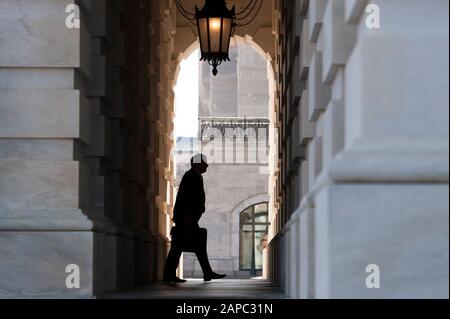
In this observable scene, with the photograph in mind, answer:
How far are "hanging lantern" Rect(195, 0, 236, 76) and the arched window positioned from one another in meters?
33.6

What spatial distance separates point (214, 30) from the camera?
13273 mm

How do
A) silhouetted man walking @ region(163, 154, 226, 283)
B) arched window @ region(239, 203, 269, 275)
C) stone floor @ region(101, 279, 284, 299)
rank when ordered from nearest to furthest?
stone floor @ region(101, 279, 284, 299) < silhouetted man walking @ region(163, 154, 226, 283) < arched window @ region(239, 203, 269, 275)

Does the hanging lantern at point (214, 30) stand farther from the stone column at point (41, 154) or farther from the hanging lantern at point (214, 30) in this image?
the stone column at point (41, 154)

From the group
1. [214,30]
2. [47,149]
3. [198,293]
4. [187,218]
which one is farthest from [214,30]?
A: [47,149]

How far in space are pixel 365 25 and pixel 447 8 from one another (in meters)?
0.37

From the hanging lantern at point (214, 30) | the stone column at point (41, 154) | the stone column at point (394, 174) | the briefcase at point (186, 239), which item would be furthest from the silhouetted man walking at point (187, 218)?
the stone column at point (394, 174)

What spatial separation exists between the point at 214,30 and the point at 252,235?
34433 millimetres

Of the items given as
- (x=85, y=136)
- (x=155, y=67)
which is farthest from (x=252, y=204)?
(x=85, y=136)

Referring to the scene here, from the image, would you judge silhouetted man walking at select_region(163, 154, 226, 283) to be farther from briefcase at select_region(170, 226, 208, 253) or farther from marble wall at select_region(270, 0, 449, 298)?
marble wall at select_region(270, 0, 449, 298)

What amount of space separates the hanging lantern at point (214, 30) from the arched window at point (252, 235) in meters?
33.6

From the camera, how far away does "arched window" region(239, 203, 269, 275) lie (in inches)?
1847

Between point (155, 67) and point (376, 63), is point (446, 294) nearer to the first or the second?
point (376, 63)

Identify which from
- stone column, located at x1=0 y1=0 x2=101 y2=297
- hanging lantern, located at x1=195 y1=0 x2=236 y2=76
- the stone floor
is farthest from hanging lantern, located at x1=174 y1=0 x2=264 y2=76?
stone column, located at x1=0 y1=0 x2=101 y2=297

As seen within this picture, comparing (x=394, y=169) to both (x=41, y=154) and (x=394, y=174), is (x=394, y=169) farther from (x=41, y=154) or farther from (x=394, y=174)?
(x=41, y=154)
